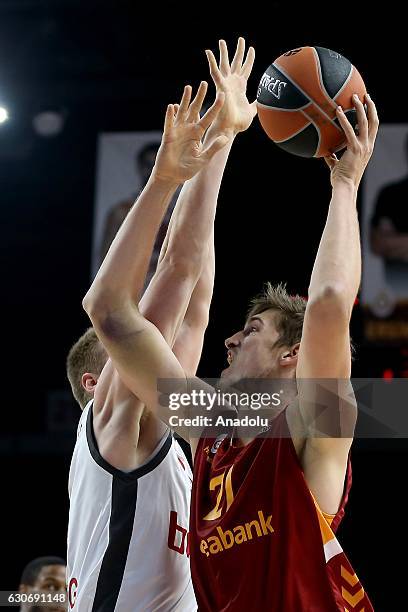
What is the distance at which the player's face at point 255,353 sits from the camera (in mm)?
2986

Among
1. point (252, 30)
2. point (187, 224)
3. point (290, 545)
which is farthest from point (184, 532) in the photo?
point (252, 30)

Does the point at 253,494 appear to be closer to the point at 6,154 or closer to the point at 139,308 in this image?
the point at 139,308

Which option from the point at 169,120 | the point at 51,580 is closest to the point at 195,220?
the point at 169,120

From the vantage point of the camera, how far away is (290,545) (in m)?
2.51

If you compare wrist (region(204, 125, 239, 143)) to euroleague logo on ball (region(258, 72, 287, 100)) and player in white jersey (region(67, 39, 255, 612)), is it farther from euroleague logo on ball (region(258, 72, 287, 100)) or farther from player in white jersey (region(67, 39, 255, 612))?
euroleague logo on ball (region(258, 72, 287, 100))

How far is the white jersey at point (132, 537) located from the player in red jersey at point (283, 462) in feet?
0.55

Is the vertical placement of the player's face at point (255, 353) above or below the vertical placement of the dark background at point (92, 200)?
below

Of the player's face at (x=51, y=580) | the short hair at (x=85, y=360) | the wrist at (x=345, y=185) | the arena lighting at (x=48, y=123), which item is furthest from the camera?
the arena lighting at (x=48, y=123)

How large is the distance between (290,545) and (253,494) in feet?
0.61

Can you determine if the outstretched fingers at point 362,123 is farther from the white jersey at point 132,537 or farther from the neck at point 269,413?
the white jersey at point 132,537

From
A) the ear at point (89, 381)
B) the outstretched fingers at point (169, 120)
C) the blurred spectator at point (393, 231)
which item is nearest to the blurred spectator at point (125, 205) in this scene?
the blurred spectator at point (393, 231)

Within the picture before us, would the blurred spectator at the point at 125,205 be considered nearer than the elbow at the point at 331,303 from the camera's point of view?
No

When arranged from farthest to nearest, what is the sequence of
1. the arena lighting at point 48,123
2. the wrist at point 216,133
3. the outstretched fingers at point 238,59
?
1. the arena lighting at point 48,123
2. the outstretched fingers at point 238,59
3. the wrist at point 216,133

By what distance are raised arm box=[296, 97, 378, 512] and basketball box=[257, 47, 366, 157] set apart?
0.36 m
